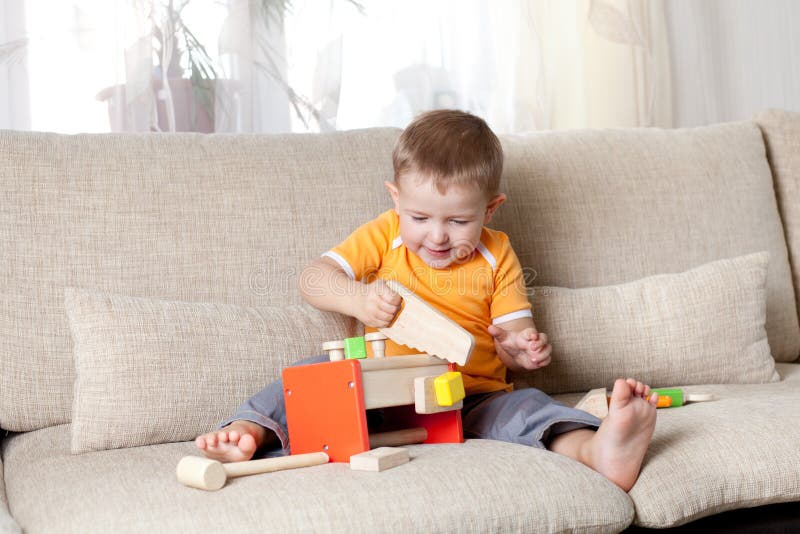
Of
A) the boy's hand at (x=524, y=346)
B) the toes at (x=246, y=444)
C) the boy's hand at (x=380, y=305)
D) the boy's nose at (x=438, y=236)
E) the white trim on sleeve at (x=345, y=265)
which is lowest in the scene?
the toes at (x=246, y=444)

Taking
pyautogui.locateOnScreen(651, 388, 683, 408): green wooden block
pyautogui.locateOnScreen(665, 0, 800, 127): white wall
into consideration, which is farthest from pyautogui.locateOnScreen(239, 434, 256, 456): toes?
pyautogui.locateOnScreen(665, 0, 800, 127): white wall

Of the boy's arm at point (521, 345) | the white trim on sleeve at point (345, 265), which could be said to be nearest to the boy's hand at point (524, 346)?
the boy's arm at point (521, 345)

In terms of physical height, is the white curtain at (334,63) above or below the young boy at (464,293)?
above

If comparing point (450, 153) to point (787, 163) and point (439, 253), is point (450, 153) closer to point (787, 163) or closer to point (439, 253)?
point (439, 253)

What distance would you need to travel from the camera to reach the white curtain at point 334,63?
2047 millimetres

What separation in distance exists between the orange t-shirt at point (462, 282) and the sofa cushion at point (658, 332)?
145 mm

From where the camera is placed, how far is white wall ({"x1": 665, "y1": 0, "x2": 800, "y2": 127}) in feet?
8.96

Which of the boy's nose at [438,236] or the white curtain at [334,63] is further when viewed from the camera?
the white curtain at [334,63]

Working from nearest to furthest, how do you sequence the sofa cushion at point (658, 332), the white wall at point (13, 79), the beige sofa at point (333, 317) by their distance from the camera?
the beige sofa at point (333, 317) → the sofa cushion at point (658, 332) → the white wall at point (13, 79)

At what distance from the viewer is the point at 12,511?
3.82 ft

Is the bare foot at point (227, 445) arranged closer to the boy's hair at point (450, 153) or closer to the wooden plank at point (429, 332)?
the wooden plank at point (429, 332)

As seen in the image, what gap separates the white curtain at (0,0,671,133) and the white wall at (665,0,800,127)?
0.28 feet

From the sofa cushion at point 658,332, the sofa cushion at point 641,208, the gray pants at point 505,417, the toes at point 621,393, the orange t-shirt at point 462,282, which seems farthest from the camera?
the sofa cushion at point 641,208

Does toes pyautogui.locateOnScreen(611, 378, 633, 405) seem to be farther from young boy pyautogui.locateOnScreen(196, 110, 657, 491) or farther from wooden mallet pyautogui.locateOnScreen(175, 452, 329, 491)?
wooden mallet pyautogui.locateOnScreen(175, 452, 329, 491)
